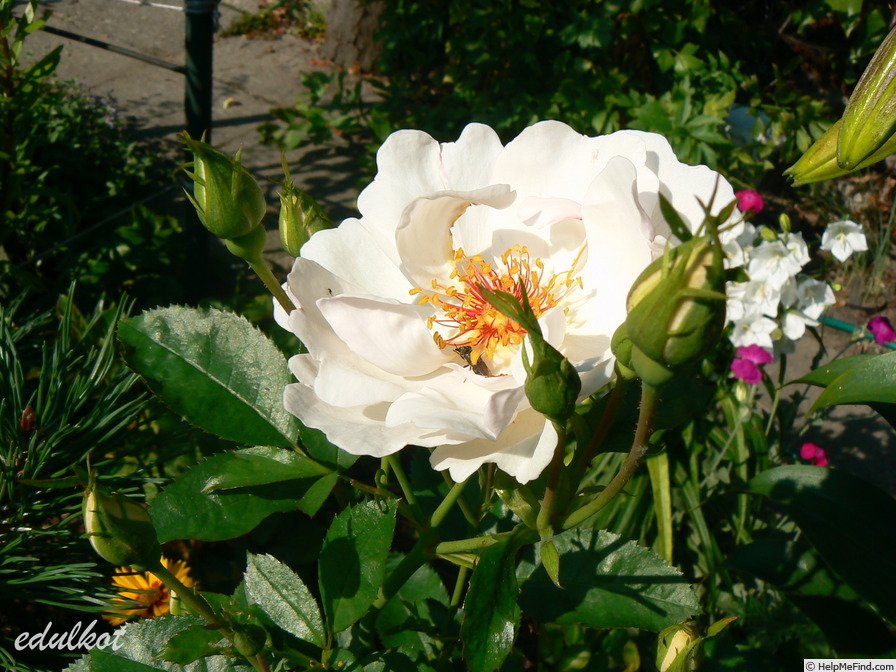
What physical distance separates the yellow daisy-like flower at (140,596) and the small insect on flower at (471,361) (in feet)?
1.13

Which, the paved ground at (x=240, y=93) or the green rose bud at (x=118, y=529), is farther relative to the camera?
the paved ground at (x=240, y=93)

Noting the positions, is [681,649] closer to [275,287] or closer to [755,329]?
[275,287]

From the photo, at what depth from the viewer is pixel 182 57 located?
334 cm

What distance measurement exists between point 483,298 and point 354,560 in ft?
0.77

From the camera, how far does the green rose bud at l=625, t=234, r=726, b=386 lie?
0.39m

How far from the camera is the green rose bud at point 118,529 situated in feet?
1.67

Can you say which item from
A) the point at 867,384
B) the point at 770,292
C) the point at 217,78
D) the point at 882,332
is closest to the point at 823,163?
the point at 867,384

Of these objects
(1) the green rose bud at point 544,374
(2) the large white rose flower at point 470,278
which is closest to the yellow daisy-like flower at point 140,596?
(2) the large white rose flower at point 470,278

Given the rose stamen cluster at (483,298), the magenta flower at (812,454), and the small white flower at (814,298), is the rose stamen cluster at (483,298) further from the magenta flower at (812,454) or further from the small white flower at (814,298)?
the magenta flower at (812,454)

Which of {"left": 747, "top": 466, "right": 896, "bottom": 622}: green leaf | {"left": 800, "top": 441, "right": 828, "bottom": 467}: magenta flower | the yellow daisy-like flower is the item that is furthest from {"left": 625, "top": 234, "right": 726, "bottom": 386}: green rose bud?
{"left": 800, "top": 441, "right": 828, "bottom": 467}: magenta flower

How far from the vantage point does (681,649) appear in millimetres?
600

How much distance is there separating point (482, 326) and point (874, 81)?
13.1 inches

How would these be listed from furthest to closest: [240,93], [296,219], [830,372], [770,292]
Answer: [240,93]
[770,292]
[830,372]
[296,219]

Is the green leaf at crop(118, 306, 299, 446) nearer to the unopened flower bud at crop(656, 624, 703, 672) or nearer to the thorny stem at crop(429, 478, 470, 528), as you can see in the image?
the thorny stem at crop(429, 478, 470, 528)
